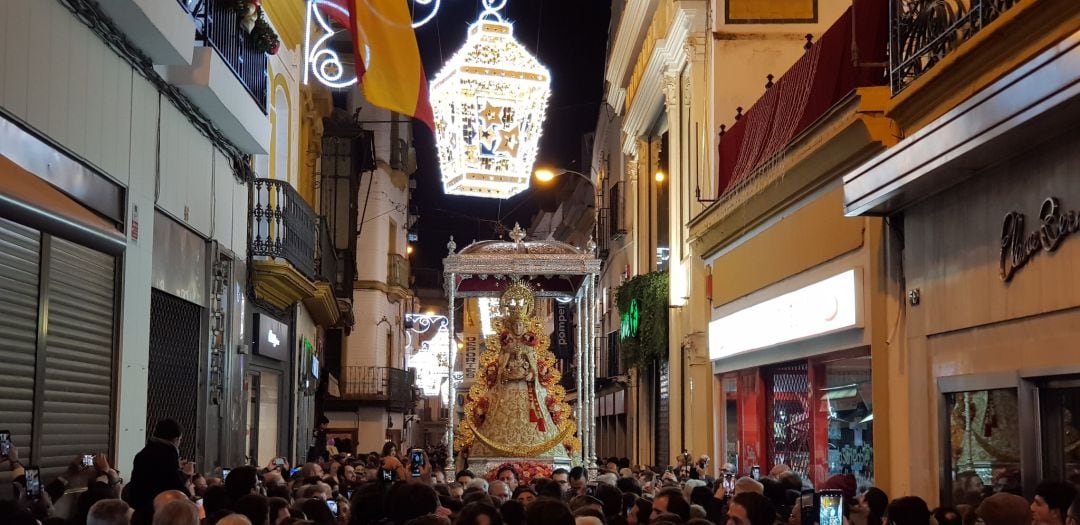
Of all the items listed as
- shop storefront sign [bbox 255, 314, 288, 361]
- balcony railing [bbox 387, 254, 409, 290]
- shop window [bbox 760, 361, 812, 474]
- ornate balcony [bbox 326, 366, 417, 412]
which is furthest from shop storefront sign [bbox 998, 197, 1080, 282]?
balcony railing [bbox 387, 254, 409, 290]

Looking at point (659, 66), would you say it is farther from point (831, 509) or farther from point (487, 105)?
point (831, 509)

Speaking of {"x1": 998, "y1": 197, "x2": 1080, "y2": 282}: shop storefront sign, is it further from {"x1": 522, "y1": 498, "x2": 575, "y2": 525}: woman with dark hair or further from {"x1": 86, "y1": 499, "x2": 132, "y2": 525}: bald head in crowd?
{"x1": 86, "y1": 499, "x2": 132, "y2": 525}: bald head in crowd

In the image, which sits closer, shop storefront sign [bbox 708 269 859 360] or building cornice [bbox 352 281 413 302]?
shop storefront sign [bbox 708 269 859 360]

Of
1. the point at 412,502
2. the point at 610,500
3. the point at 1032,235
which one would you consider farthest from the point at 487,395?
the point at 412,502

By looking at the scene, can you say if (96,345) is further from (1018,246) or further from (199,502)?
(1018,246)

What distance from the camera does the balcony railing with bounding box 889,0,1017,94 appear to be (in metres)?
9.73

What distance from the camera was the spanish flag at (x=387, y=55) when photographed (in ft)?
43.2

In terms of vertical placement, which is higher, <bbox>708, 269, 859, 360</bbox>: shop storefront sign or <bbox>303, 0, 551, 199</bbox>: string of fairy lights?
<bbox>303, 0, 551, 199</bbox>: string of fairy lights

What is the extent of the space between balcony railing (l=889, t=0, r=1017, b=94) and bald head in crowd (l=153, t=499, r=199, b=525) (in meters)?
6.30

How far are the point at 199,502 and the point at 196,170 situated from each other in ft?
24.5

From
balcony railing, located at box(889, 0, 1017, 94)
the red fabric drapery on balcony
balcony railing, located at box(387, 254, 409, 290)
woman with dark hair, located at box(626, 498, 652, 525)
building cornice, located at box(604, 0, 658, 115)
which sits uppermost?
building cornice, located at box(604, 0, 658, 115)

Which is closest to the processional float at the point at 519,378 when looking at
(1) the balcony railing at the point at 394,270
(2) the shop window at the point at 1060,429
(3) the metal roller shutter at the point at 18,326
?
(3) the metal roller shutter at the point at 18,326

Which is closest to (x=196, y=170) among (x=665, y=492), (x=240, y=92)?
(x=240, y=92)

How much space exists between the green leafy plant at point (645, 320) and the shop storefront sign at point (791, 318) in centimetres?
566
